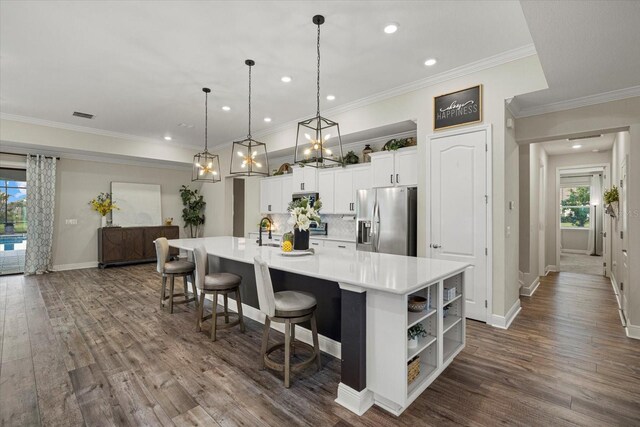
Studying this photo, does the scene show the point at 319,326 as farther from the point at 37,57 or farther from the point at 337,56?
the point at 37,57

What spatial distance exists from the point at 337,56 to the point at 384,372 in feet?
10.4

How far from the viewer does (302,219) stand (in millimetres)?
3045

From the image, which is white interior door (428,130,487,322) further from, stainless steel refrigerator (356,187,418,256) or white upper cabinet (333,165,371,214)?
white upper cabinet (333,165,371,214)

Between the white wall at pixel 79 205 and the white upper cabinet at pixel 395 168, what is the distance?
261 inches

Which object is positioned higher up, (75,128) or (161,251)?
(75,128)

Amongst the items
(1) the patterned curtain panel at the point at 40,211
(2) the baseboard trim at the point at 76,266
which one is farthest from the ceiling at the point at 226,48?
(2) the baseboard trim at the point at 76,266

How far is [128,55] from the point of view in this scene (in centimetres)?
343

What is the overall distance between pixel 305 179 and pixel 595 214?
9.58 metres

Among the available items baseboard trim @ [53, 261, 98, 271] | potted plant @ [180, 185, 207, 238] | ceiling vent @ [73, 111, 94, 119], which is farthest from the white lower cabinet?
baseboard trim @ [53, 261, 98, 271]

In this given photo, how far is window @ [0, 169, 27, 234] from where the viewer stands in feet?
21.0

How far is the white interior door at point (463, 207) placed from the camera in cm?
357

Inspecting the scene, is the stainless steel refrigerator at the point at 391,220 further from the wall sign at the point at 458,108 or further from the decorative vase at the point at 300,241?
the decorative vase at the point at 300,241

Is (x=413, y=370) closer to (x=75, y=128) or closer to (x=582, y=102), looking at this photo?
(x=582, y=102)

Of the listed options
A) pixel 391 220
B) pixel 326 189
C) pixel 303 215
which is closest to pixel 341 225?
pixel 326 189
